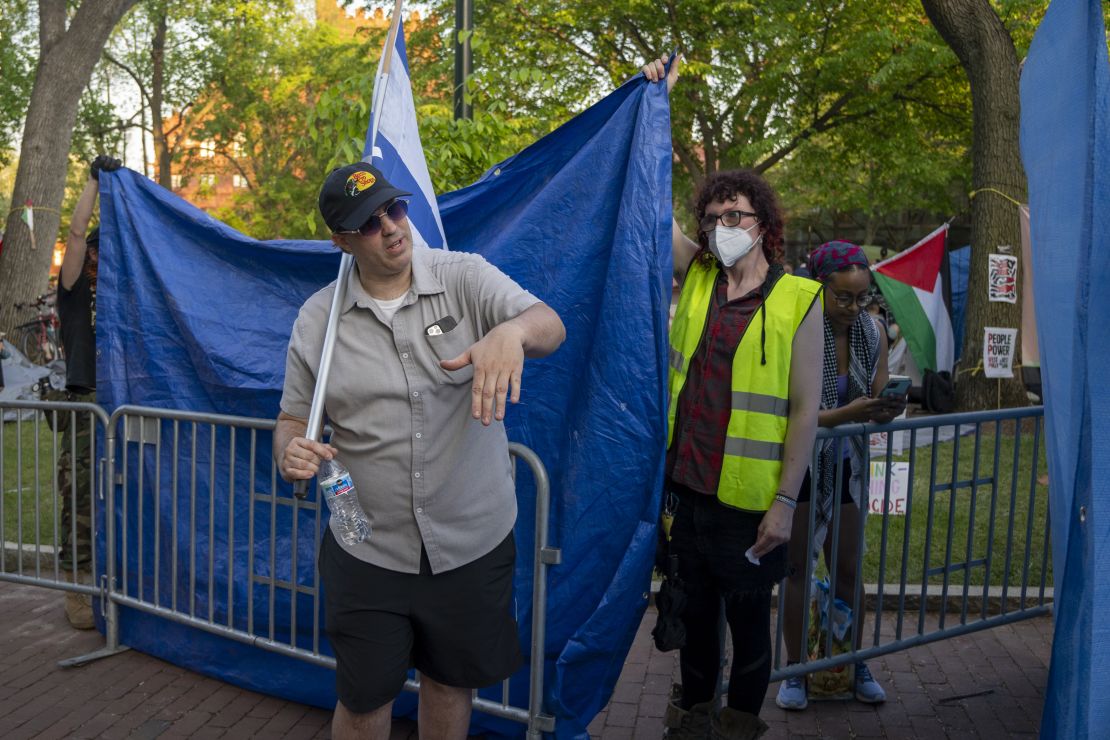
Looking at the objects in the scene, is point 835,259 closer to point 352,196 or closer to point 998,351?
point 352,196

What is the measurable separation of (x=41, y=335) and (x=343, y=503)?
15881 mm

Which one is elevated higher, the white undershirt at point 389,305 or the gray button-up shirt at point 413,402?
the white undershirt at point 389,305

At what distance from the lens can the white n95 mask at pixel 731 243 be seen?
345cm


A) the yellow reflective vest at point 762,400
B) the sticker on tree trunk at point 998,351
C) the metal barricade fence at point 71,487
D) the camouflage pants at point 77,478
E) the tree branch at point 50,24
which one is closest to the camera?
the yellow reflective vest at point 762,400

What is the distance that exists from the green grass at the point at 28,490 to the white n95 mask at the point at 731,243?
3374 mm

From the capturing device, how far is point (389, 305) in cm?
298

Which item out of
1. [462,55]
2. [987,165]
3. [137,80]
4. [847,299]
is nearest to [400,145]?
[847,299]

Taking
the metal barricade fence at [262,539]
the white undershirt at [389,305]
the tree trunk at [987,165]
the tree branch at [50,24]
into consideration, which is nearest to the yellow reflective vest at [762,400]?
the metal barricade fence at [262,539]

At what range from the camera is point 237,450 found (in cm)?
462

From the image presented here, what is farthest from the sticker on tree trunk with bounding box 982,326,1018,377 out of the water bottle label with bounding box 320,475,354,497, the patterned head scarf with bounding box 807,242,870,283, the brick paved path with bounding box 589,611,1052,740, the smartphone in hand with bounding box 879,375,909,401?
the water bottle label with bounding box 320,475,354,497

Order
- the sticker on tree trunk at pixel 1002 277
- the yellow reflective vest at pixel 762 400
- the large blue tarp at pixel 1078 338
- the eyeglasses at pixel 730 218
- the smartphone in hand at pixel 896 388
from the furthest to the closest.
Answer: the sticker on tree trunk at pixel 1002 277
the smartphone in hand at pixel 896 388
the eyeglasses at pixel 730 218
the yellow reflective vest at pixel 762 400
the large blue tarp at pixel 1078 338

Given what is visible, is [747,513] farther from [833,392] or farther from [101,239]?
[101,239]

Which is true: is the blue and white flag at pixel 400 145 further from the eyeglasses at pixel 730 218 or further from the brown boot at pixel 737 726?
the brown boot at pixel 737 726

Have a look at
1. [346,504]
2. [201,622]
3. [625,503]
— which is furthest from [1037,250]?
[201,622]
